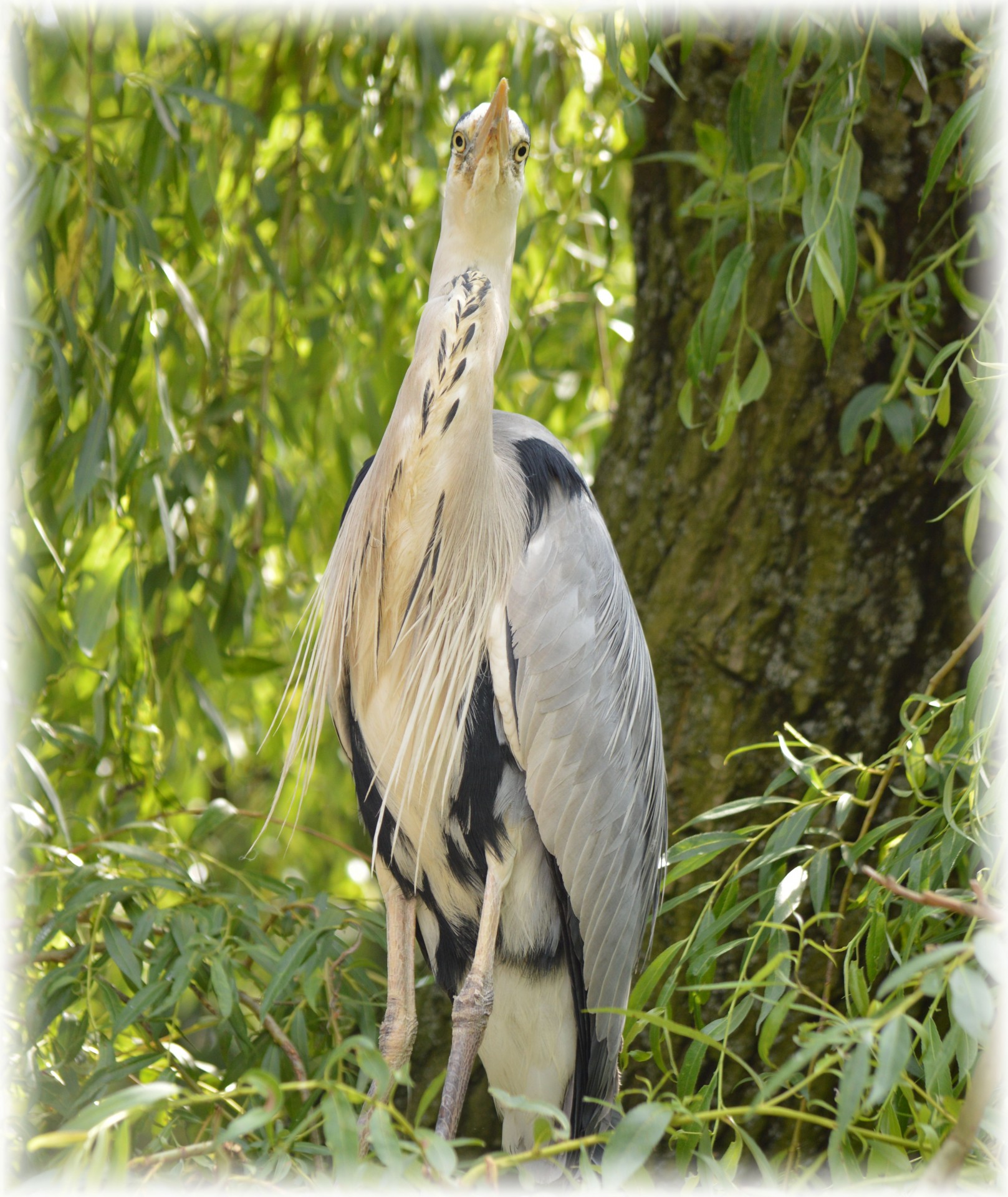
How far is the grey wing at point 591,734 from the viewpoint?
146 cm

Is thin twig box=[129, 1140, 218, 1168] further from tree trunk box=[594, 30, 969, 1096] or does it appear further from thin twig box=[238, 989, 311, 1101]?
tree trunk box=[594, 30, 969, 1096]

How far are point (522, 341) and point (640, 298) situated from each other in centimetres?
25

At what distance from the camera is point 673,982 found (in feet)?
4.03

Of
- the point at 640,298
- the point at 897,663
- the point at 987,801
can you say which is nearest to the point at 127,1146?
the point at 987,801

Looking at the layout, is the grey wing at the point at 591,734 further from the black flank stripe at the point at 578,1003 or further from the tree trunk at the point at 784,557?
the tree trunk at the point at 784,557

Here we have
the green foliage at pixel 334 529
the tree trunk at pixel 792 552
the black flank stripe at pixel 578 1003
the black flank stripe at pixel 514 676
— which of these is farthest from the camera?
the tree trunk at pixel 792 552

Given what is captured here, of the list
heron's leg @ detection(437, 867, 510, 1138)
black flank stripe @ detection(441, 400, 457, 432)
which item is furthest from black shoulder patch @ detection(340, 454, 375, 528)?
heron's leg @ detection(437, 867, 510, 1138)

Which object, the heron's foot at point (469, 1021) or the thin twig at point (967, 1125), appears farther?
the heron's foot at point (469, 1021)

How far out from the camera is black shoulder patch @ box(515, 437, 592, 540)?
157 centimetres

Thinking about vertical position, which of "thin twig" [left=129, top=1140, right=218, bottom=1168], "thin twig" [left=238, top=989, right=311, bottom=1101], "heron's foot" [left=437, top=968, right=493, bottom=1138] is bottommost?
"thin twig" [left=238, top=989, right=311, bottom=1101]

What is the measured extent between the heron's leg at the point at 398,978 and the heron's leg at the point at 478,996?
71 mm

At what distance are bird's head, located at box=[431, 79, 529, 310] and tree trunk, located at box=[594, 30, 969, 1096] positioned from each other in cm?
51

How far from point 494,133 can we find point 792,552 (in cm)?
83

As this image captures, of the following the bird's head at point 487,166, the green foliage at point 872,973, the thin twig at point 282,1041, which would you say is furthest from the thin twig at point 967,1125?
the bird's head at point 487,166
